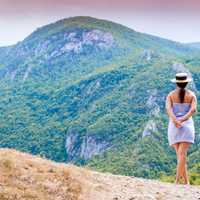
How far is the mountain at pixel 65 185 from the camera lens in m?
11.4

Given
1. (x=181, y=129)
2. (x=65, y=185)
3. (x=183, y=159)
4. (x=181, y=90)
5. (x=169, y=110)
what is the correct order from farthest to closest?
(x=181, y=90)
(x=169, y=110)
(x=181, y=129)
(x=183, y=159)
(x=65, y=185)

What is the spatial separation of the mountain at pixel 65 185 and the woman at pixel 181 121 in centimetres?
89

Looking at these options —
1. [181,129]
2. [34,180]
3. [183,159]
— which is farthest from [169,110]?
[34,180]

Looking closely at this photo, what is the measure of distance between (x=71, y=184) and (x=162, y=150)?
153 m

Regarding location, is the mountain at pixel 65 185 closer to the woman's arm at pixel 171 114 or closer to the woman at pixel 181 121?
the woman at pixel 181 121

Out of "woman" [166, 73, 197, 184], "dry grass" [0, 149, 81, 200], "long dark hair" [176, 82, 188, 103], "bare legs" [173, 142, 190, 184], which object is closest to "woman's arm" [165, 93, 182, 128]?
"woman" [166, 73, 197, 184]

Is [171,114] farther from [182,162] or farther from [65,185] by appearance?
[65,185]

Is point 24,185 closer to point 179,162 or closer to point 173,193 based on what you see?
point 173,193

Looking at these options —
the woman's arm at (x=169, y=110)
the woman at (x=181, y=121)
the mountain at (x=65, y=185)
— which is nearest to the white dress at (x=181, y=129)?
the woman at (x=181, y=121)

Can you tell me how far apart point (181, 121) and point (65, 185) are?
3768 millimetres

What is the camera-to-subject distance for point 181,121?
14.3m

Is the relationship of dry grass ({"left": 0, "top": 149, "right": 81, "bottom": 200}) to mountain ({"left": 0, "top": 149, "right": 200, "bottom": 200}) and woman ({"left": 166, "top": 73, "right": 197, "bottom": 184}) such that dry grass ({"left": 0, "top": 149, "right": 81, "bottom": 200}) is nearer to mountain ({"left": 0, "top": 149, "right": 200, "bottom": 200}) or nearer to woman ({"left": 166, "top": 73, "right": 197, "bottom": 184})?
mountain ({"left": 0, "top": 149, "right": 200, "bottom": 200})

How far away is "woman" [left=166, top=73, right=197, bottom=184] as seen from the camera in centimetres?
1421

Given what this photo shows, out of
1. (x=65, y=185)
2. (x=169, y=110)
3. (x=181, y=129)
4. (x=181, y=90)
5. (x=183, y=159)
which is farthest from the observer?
(x=181, y=90)
